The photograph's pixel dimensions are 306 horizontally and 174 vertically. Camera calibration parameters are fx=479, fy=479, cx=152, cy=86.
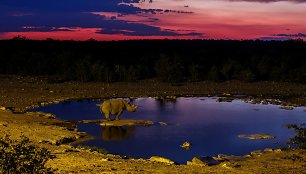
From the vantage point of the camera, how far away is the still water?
761 inches

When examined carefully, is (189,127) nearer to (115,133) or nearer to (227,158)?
(115,133)

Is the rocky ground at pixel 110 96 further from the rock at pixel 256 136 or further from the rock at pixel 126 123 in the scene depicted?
the rock at pixel 256 136

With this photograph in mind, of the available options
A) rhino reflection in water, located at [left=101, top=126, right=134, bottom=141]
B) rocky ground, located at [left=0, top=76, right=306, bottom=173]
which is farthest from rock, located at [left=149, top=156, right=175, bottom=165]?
rhino reflection in water, located at [left=101, top=126, right=134, bottom=141]

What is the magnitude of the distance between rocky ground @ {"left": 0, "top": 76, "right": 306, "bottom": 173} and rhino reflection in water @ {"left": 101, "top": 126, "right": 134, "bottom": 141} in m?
1.16

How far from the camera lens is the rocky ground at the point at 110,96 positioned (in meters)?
15.2

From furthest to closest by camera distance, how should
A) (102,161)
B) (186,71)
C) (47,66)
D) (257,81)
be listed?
(47,66) → (186,71) → (257,81) → (102,161)

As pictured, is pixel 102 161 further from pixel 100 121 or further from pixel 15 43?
pixel 15 43

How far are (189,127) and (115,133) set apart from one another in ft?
13.6

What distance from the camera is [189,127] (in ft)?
80.6

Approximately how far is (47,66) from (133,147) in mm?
45977

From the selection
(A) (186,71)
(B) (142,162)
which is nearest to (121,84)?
(A) (186,71)

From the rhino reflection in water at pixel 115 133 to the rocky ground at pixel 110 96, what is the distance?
45.6 inches

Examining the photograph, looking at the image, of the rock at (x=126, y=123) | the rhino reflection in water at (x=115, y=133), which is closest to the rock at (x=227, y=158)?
the rhino reflection in water at (x=115, y=133)

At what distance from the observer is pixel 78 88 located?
149 ft
